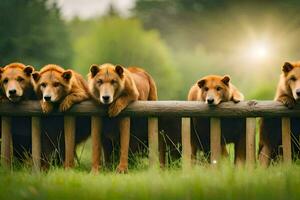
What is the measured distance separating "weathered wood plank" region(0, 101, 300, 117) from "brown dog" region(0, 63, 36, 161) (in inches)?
8.2

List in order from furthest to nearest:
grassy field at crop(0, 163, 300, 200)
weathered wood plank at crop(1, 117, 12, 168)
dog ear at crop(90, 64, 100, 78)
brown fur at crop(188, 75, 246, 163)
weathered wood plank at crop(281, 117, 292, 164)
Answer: weathered wood plank at crop(1, 117, 12, 168)
dog ear at crop(90, 64, 100, 78)
brown fur at crop(188, 75, 246, 163)
weathered wood plank at crop(281, 117, 292, 164)
grassy field at crop(0, 163, 300, 200)

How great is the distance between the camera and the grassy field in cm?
755

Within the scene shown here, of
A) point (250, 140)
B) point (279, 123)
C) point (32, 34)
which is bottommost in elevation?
point (250, 140)

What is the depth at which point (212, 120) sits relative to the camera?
408 inches

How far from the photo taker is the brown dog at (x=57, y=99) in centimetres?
1030

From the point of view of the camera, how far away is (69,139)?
1051 cm

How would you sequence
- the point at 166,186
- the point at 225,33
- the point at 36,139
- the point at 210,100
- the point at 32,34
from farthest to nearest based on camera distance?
the point at 225,33
the point at 32,34
the point at 36,139
the point at 210,100
the point at 166,186

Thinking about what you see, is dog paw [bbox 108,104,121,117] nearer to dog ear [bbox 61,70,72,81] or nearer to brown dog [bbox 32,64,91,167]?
brown dog [bbox 32,64,91,167]

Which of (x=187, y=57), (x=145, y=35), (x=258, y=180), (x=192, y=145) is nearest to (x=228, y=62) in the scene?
(x=187, y=57)

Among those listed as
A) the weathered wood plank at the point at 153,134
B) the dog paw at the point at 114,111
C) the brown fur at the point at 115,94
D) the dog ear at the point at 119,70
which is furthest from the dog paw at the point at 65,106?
the weathered wood plank at the point at 153,134

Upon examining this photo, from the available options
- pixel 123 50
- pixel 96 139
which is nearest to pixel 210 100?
pixel 96 139

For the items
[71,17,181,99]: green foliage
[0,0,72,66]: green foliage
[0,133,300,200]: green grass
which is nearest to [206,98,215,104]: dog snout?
[0,133,300,200]: green grass

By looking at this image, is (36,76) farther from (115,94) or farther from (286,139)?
(286,139)

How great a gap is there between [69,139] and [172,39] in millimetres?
38333
